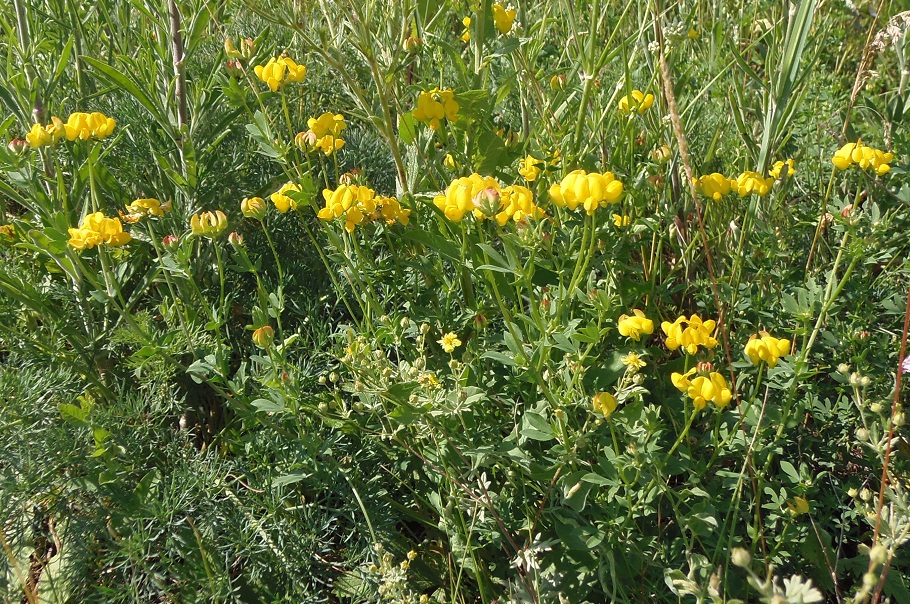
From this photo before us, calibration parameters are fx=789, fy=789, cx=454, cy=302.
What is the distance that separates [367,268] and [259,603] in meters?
0.78

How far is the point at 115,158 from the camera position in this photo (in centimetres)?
216

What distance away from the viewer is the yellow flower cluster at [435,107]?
5.65ft

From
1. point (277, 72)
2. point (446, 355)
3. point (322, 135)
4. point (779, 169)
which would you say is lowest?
point (446, 355)

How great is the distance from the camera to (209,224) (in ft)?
5.30

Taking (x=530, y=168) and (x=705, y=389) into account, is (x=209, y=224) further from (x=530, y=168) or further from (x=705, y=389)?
(x=705, y=389)

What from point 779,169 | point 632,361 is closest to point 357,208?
point 632,361

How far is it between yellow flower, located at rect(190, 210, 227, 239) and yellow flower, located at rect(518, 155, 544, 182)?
647 millimetres

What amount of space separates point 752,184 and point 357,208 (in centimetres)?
84

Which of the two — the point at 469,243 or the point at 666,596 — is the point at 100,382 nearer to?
the point at 469,243

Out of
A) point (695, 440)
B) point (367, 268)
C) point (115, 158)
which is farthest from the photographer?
point (115, 158)

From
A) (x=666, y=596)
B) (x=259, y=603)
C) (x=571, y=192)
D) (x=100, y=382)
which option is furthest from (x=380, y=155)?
(x=666, y=596)

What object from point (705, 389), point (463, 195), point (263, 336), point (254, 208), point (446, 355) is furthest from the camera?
point (446, 355)

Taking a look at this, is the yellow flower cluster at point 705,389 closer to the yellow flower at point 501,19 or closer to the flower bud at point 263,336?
the flower bud at point 263,336

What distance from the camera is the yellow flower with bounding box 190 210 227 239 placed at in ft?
5.23
